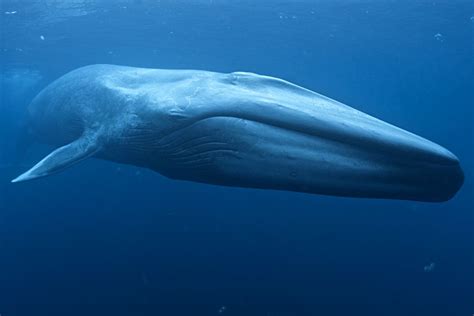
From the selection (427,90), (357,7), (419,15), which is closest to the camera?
(357,7)

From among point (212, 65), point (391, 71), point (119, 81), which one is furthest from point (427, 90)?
point (119, 81)

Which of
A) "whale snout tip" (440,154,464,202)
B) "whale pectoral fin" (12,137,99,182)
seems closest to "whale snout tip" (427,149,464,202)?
"whale snout tip" (440,154,464,202)

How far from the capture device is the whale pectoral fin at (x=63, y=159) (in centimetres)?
643

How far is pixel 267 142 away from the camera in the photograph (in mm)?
4285

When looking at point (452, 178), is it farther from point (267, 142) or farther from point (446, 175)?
point (267, 142)

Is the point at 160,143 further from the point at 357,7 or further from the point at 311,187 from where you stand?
the point at 357,7

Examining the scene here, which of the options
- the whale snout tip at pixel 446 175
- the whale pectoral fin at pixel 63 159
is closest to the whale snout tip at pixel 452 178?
the whale snout tip at pixel 446 175

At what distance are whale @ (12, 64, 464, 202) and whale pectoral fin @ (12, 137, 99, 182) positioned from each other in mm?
29

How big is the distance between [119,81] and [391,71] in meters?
42.0

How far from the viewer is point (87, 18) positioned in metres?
21.3

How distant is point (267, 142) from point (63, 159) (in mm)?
3780

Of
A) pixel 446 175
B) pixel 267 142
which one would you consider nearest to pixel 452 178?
pixel 446 175

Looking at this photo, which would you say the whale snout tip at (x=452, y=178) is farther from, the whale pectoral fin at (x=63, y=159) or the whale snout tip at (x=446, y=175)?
the whale pectoral fin at (x=63, y=159)

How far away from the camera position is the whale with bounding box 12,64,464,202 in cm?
387
